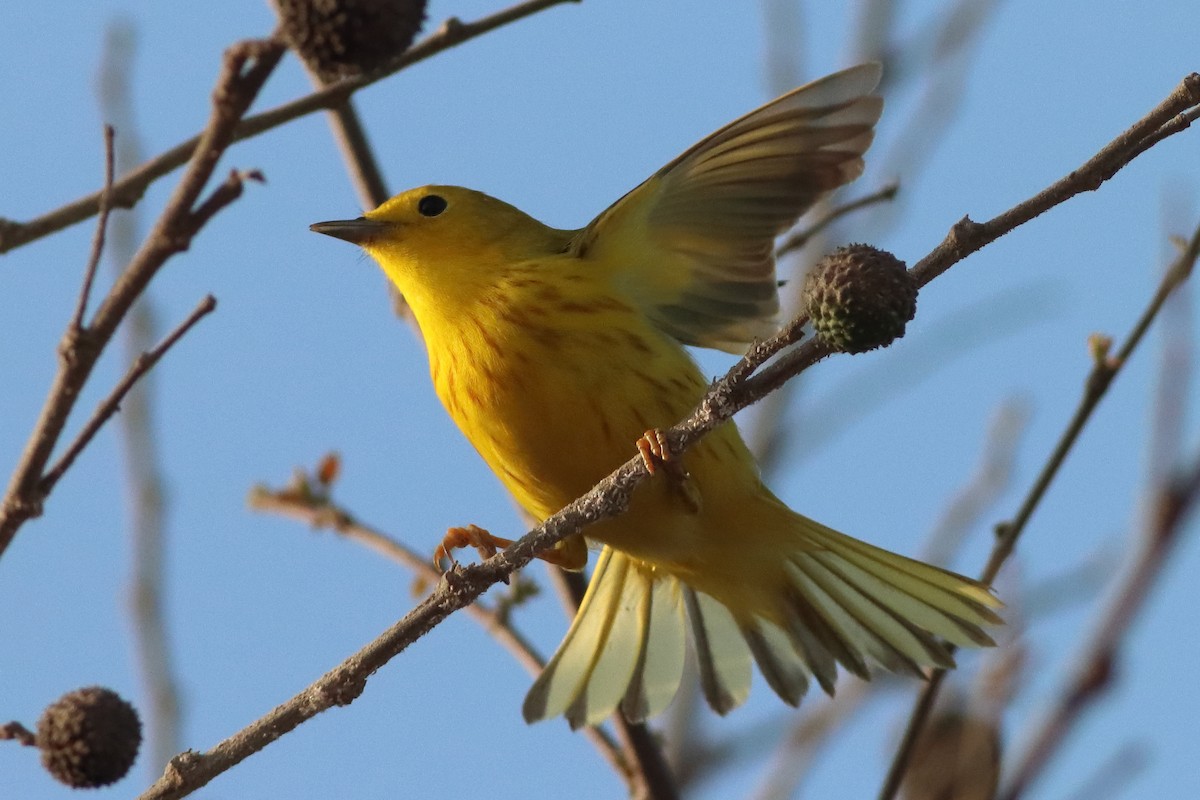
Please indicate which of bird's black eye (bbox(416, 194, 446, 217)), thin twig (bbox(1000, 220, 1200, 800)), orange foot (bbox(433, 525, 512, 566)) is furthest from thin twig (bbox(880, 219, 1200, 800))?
bird's black eye (bbox(416, 194, 446, 217))

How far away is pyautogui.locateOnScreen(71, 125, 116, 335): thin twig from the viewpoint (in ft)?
6.55

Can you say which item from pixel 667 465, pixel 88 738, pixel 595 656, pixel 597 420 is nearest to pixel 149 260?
pixel 88 738

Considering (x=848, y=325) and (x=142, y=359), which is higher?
(x=142, y=359)

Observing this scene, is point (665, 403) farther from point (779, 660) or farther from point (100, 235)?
point (100, 235)

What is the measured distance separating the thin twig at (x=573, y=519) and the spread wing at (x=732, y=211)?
4.36ft

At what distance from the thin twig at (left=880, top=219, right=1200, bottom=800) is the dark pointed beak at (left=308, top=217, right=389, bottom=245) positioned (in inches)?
89.7

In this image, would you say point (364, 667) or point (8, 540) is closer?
point (8, 540)

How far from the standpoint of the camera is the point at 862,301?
2121mm

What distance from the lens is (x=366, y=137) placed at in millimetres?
4172

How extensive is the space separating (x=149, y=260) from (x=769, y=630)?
2.95m

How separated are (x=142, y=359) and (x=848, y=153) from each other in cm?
201

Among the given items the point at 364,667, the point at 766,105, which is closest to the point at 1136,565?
the point at 364,667

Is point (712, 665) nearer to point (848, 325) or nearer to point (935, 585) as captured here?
point (935, 585)

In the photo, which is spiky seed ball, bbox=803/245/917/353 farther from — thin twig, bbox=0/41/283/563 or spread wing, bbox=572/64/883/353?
spread wing, bbox=572/64/883/353
